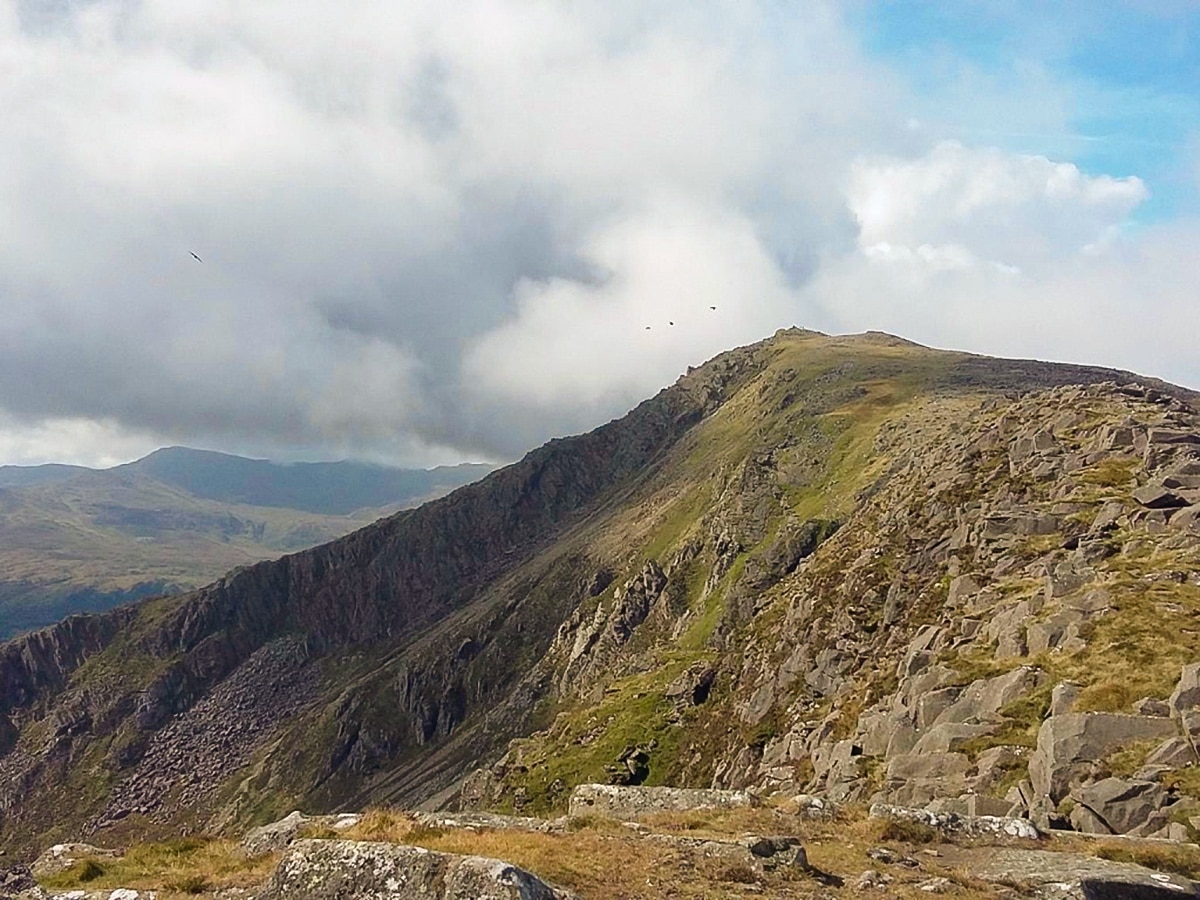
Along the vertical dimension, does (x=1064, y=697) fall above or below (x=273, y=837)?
above

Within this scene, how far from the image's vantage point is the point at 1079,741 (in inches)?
1119

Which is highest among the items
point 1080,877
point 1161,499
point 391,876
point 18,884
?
point 1161,499

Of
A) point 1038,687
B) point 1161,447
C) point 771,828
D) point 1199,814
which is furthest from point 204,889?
point 1161,447

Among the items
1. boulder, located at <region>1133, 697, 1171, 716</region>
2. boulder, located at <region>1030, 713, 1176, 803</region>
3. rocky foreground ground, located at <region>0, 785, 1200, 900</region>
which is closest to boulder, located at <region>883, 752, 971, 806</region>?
boulder, located at <region>1030, 713, 1176, 803</region>

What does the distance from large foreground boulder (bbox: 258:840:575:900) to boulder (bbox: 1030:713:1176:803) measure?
21.3 m

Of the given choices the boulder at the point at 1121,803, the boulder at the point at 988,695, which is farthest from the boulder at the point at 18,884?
the boulder at the point at 988,695

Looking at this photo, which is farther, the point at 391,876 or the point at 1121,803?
the point at 1121,803

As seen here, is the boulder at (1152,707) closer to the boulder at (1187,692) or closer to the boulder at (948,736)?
the boulder at (1187,692)

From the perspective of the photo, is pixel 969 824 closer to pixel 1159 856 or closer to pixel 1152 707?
pixel 1159 856

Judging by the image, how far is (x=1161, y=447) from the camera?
61812 millimetres

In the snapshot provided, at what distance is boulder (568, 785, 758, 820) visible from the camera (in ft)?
86.4

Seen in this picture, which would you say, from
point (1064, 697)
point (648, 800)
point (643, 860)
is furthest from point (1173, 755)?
point (643, 860)

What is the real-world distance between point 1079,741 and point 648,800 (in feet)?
50.3

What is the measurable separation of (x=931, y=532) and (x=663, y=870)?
6807 centimetres
